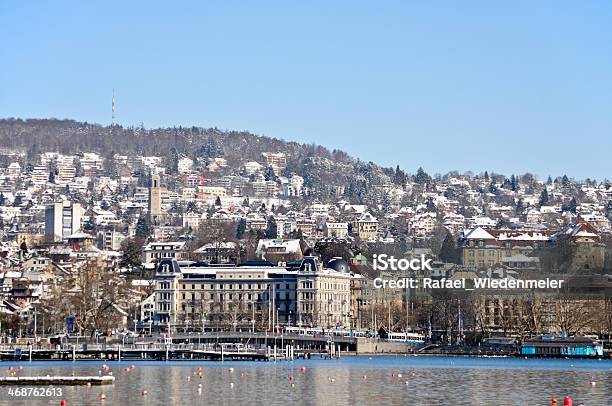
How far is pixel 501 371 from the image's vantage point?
102750 mm

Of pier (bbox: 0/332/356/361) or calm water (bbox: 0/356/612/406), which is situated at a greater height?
pier (bbox: 0/332/356/361)

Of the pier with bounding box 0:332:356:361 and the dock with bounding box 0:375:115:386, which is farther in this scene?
the pier with bounding box 0:332:356:361

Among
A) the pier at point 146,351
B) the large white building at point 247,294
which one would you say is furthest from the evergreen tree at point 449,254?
the pier at point 146,351

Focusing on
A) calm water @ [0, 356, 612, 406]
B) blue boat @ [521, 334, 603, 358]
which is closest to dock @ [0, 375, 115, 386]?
calm water @ [0, 356, 612, 406]

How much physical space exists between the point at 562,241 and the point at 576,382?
105679mm

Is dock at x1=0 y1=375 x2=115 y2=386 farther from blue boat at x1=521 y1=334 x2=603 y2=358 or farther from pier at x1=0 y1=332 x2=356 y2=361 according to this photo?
blue boat at x1=521 y1=334 x2=603 y2=358

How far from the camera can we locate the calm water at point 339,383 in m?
76.3

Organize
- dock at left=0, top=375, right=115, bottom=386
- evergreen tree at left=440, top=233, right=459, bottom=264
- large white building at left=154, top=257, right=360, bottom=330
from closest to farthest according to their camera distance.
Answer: dock at left=0, top=375, right=115, bottom=386, large white building at left=154, top=257, right=360, bottom=330, evergreen tree at left=440, top=233, right=459, bottom=264

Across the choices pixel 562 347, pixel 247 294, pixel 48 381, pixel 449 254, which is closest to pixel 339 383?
pixel 48 381

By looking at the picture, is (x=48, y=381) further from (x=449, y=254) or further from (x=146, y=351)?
(x=449, y=254)

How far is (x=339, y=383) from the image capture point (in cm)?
8856

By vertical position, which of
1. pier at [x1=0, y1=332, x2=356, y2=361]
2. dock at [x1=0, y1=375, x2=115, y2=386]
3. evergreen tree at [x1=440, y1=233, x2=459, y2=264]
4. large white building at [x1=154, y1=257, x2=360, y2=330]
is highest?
evergreen tree at [x1=440, y1=233, x2=459, y2=264]

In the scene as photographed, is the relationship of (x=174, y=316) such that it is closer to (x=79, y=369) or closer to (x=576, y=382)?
(x=79, y=369)

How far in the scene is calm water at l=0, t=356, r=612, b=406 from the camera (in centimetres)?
7631
